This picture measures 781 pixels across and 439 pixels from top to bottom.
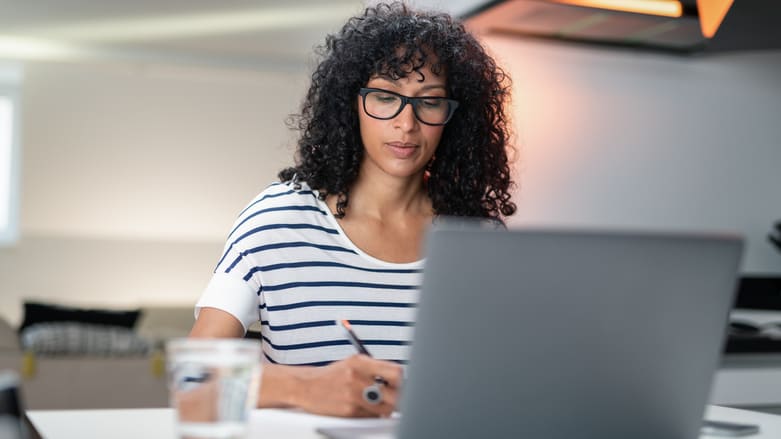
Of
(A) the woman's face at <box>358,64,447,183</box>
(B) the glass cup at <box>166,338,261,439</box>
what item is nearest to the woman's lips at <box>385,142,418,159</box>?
(A) the woman's face at <box>358,64,447,183</box>

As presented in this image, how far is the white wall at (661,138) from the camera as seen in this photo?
4723mm

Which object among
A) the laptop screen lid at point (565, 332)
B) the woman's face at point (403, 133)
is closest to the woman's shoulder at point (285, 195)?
the woman's face at point (403, 133)

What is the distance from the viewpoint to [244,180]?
695 centimetres

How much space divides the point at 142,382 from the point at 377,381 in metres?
3.00

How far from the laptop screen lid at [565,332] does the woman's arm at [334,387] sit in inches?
11.3

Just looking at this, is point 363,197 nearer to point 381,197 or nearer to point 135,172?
point 381,197

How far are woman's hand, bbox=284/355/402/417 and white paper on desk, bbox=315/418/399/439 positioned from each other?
0.08 feet

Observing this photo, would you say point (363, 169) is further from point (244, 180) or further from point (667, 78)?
point (244, 180)

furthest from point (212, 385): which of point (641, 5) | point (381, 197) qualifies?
point (641, 5)

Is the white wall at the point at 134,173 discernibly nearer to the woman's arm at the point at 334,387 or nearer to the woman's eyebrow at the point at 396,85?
the woman's eyebrow at the point at 396,85

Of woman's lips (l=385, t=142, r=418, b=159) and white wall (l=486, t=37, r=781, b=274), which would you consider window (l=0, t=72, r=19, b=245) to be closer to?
white wall (l=486, t=37, r=781, b=274)

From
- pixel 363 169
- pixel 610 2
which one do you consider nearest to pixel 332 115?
pixel 363 169

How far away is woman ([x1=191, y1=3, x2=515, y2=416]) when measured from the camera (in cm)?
166

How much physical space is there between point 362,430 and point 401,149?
701 millimetres
